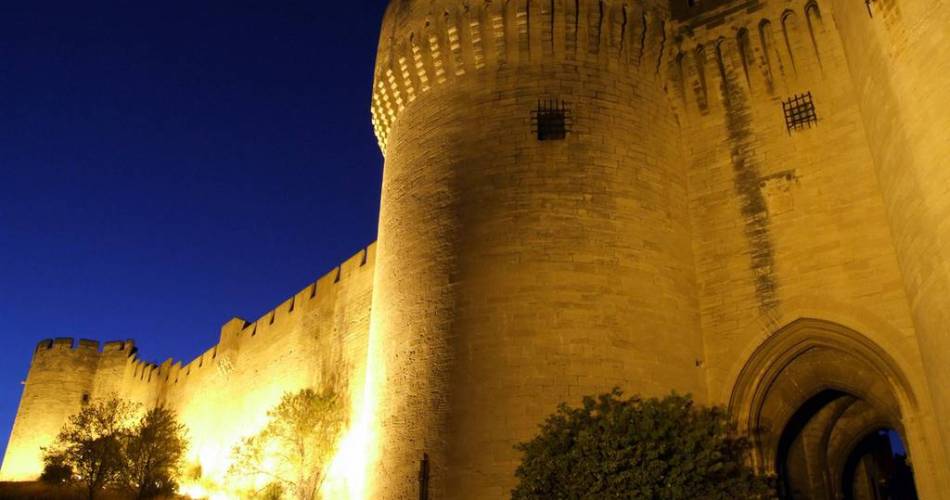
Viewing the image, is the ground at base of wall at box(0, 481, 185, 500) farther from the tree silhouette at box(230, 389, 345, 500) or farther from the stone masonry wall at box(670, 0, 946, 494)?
the stone masonry wall at box(670, 0, 946, 494)

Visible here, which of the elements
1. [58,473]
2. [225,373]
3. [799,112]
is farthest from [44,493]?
[799,112]

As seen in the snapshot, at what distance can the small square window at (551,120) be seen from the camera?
9.78 m

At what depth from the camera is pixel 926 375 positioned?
7.41m

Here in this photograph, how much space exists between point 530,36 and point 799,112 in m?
3.42

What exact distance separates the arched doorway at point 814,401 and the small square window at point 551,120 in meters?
3.43

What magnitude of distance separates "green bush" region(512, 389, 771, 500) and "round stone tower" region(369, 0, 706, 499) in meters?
1.12

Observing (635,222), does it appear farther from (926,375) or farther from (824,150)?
(926,375)

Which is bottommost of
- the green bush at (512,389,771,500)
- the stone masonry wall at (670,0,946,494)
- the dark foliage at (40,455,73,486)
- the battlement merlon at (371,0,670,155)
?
the green bush at (512,389,771,500)

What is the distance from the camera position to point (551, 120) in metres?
9.87

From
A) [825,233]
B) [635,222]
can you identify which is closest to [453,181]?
[635,222]

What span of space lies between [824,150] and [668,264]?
219 cm

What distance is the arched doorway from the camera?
8383mm

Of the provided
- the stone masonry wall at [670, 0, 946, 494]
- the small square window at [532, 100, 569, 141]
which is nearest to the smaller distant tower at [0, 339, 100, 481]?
the small square window at [532, 100, 569, 141]

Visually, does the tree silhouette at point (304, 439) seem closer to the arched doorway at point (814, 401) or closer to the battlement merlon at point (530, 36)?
the battlement merlon at point (530, 36)
